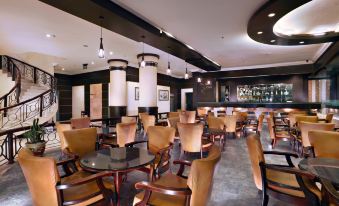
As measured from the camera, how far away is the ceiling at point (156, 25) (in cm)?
381

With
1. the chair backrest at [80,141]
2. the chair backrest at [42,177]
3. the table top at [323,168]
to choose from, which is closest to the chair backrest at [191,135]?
the chair backrest at [80,141]

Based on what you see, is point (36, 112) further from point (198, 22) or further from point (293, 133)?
point (293, 133)

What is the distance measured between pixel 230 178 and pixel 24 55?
8.93m

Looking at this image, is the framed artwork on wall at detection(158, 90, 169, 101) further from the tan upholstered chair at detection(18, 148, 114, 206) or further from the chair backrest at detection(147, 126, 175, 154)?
the tan upholstered chair at detection(18, 148, 114, 206)

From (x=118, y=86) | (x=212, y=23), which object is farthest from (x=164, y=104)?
(x=212, y=23)

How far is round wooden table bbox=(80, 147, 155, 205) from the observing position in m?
2.04

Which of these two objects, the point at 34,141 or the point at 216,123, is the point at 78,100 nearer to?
the point at 34,141

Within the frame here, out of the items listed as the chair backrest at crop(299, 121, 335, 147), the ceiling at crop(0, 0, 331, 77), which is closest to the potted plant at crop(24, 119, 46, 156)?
the ceiling at crop(0, 0, 331, 77)

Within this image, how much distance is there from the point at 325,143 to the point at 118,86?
8168 mm

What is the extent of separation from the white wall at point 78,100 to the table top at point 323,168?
12.3m

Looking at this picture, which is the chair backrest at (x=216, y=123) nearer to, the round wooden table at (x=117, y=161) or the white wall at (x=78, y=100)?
the round wooden table at (x=117, y=161)

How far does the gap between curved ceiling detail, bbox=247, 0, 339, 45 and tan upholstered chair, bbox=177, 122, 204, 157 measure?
102 inches

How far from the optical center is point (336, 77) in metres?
7.14

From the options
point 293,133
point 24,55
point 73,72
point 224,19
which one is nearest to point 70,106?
point 73,72
